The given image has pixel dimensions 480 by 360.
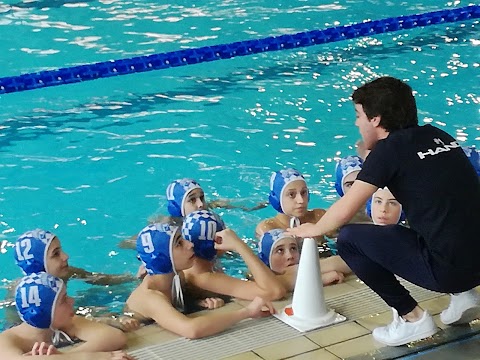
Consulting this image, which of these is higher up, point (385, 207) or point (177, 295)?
point (385, 207)

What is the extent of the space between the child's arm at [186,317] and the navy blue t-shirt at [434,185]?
0.97 metres

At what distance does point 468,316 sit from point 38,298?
1.93 m

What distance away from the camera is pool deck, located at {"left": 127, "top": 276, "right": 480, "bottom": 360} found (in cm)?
411

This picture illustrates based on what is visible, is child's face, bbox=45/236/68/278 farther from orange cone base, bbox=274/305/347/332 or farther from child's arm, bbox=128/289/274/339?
orange cone base, bbox=274/305/347/332

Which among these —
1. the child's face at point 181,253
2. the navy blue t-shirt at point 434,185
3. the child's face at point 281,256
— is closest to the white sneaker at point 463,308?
the navy blue t-shirt at point 434,185

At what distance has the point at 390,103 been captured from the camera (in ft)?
12.8

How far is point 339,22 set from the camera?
10906 mm

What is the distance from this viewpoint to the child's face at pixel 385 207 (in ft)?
16.7

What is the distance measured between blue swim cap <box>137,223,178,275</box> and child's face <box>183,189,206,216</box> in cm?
77

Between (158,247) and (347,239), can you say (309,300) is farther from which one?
(158,247)

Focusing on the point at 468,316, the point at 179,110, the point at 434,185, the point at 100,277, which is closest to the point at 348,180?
the point at 468,316

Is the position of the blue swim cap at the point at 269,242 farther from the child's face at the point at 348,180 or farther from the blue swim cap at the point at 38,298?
the blue swim cap at the point at 38,298

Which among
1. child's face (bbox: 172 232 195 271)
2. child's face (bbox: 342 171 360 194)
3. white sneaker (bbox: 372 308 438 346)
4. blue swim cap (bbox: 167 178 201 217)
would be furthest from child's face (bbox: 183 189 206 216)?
white sneaker (bbox: 372 308 438 346)

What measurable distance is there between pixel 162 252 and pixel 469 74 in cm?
556
